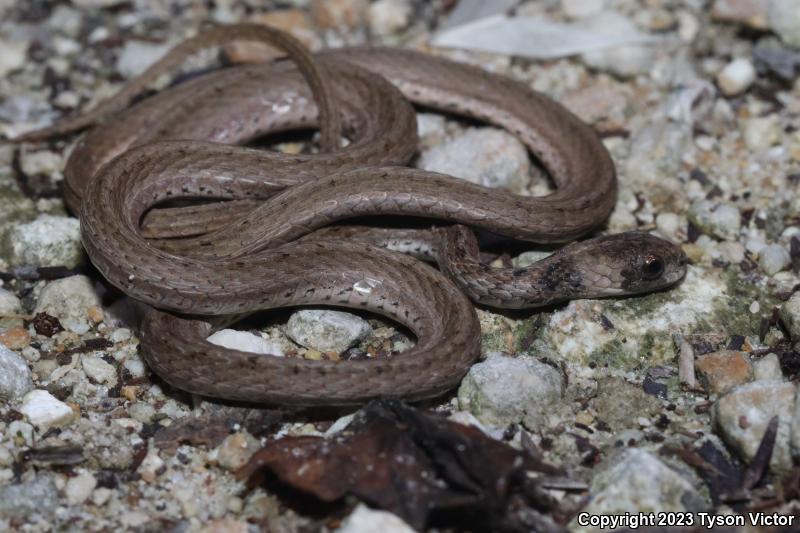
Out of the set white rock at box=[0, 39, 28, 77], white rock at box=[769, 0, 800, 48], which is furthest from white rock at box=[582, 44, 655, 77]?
white rock at box=[0, 39, 28, 77]

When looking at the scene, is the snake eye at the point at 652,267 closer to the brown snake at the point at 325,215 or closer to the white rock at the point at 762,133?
the brown snake at the point at 325,215

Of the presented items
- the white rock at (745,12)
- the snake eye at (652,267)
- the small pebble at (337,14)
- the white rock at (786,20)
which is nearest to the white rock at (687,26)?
the white rock at (745,12)

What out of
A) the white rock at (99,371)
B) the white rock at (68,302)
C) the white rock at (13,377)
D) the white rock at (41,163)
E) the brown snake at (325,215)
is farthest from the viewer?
the white rock at (41,163)

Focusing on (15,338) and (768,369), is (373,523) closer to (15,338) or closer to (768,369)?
(768,369)

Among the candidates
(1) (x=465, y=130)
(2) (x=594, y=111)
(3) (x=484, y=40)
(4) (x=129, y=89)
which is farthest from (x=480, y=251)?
(4) (x=129, y=89)

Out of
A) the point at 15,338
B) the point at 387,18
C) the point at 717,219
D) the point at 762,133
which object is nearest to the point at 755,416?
the point at 717,219

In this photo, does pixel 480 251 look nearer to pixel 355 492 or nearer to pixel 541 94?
pixel 541 94

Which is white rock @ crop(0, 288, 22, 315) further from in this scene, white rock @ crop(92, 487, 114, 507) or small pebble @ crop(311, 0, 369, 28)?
small pebble @ crop(311, 0, 369, 28)
